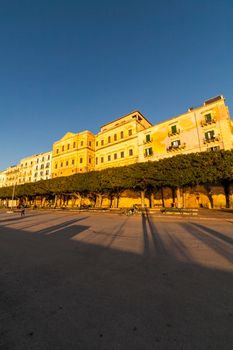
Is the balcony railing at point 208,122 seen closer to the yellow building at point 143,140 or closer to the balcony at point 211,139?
the yellow building at point 143,140

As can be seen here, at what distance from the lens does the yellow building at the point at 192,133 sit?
94.7 ft

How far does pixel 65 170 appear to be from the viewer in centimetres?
5334

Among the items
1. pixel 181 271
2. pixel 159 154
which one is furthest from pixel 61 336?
pixel 159 154

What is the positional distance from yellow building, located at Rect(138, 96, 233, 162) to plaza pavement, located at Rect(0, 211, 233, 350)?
27417 mm

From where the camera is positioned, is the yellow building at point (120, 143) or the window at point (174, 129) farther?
the yellow building at point (120, 143)

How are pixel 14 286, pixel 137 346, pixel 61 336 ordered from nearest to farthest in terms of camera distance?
pixel 137 346 → pixel 61 336 → pixel 14 286

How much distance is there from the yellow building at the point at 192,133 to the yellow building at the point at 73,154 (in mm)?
17116

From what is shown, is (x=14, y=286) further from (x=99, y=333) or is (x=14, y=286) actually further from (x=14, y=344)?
(x=99, y=333)

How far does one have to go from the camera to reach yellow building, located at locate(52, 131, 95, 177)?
49.8 meters

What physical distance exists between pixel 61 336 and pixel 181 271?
3.60 m

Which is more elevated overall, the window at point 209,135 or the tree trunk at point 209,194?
the window at point 209,135

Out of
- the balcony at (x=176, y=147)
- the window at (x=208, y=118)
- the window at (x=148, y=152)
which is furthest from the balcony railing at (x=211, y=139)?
the window at (x=148, y=152)

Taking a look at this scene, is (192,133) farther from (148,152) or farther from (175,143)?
(148,152)

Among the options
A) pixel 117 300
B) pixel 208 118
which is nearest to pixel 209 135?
pixel 208 118
